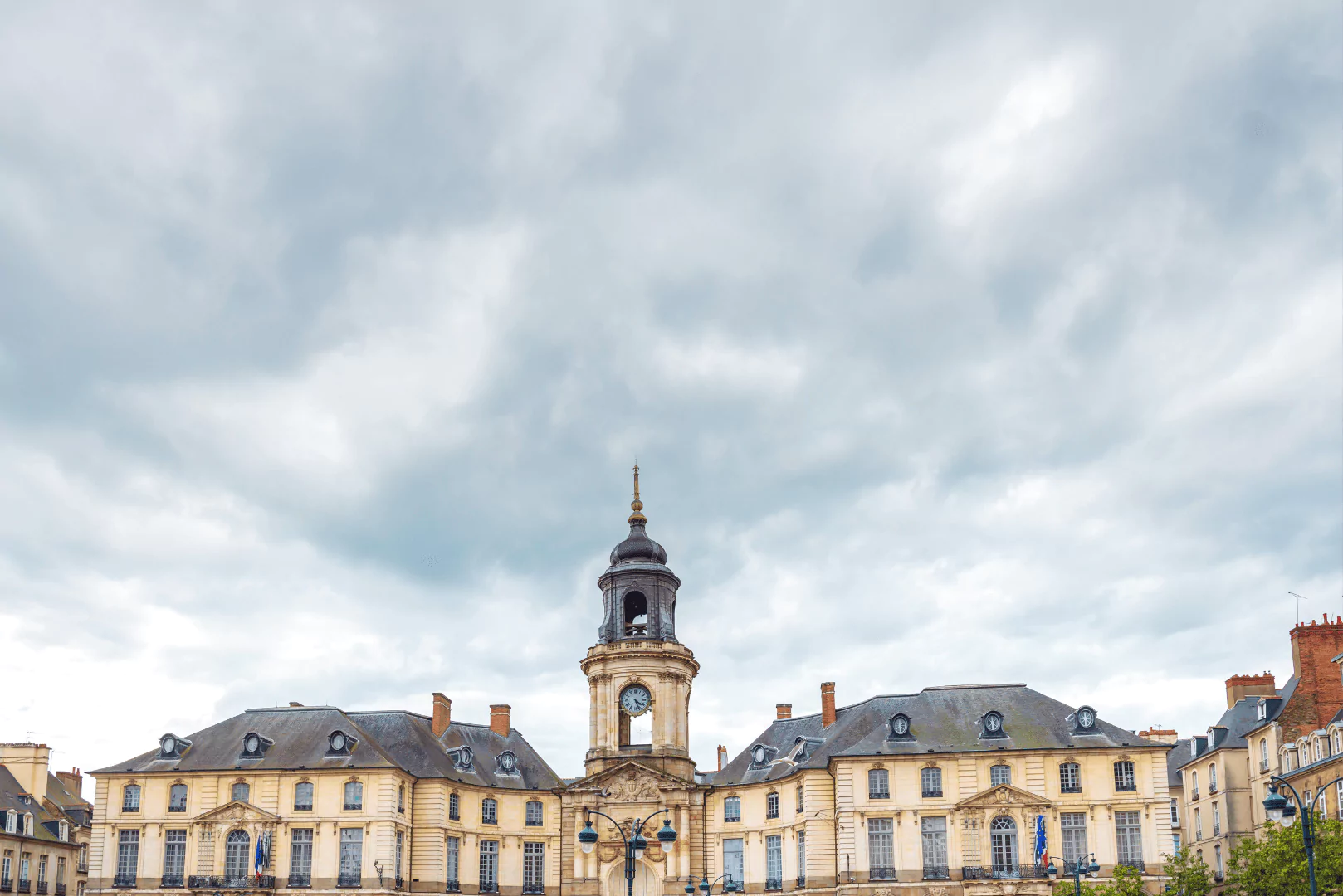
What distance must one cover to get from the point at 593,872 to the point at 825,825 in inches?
468

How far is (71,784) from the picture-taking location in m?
79.1

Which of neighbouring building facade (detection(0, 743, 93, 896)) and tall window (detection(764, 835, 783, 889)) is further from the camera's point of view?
neighbouring building facade (detection(0, 743, 93, 896))

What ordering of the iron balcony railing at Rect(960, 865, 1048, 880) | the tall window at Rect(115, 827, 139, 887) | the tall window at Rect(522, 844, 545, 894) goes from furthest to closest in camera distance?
the tall window at Rect(522, 844, 545, 894), the tall window at Rect(115, 827, 139, 887), the iron balcony railing at Rect(960, 865, 1048, 880)

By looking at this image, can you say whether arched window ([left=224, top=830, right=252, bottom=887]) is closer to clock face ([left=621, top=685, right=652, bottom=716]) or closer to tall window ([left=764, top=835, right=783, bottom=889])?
clock face ([left=621, top=685, right=652, bottom=716])

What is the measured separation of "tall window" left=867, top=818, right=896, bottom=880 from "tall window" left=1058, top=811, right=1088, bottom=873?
7.15 m

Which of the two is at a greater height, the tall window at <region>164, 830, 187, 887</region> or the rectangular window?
the rectangular window

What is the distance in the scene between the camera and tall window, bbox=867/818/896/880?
5566 cm

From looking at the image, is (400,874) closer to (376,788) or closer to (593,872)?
(376,788)

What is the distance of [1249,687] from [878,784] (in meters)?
22.4

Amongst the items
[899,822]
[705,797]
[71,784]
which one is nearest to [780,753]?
[705,797]

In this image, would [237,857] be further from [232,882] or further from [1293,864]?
[1293,864]

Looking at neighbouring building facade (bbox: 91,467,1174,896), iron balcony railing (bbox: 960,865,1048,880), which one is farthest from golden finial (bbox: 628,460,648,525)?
iron balcony railing (bbox: 960,865,1048,880)

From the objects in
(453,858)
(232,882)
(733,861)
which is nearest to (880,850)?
(733,861)

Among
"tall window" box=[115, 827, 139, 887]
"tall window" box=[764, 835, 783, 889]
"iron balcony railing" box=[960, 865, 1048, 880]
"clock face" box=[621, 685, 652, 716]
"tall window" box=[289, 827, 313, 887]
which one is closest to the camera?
"iron balcony railing" box=[960, 865, 1048, 880]
